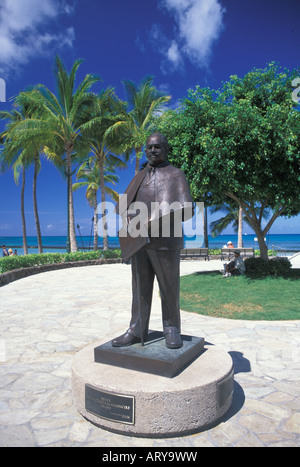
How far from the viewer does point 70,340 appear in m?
5.04

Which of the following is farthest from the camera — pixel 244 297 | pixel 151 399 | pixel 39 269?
pixel 39 269

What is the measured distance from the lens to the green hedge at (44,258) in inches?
488

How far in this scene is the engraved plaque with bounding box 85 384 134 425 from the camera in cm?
250

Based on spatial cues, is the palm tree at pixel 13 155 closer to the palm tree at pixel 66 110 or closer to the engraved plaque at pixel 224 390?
the palm tree at pixel 66 110

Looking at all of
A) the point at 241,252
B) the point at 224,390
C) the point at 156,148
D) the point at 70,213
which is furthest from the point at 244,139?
the point at 241,252

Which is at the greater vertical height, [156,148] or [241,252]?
[156,148]

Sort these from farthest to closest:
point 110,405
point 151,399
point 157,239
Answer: point 157,239
point 110,405
point 151,399

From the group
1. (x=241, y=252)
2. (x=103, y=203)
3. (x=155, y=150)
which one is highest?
(x=103, y=203)

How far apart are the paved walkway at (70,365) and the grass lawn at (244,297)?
530 millimetres

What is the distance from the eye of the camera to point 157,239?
296 centimetres

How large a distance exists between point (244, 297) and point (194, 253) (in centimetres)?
1375

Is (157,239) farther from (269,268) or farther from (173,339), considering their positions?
(269,268)

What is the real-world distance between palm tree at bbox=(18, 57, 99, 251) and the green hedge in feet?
3.10

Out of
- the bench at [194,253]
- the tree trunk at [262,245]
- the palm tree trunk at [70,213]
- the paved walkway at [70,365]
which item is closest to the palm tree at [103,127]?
the palm tree trunk at [70,213]
